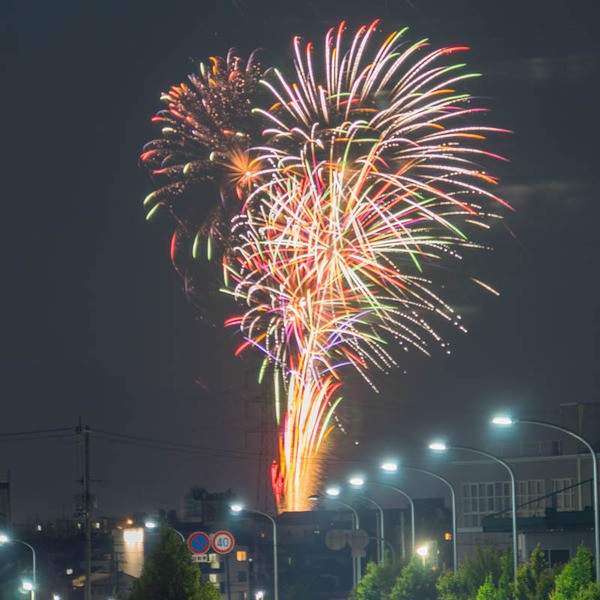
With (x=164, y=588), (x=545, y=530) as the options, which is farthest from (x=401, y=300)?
(x=164, y=588)

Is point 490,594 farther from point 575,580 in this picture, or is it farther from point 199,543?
point 199,543

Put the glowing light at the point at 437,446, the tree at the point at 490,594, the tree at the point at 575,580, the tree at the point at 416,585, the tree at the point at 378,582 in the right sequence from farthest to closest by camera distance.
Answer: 1. the tree at the point at 378,582
2. the tree at the point at 416,585
3. the tree at the point at 490,594
4. the glowing light at the point at 437,446
5. the tree at the point at 575,580

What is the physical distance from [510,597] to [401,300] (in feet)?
55.6

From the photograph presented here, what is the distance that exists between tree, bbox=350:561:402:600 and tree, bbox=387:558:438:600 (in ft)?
16.4

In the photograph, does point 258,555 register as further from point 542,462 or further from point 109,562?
point 542,462

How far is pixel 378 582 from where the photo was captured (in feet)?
244

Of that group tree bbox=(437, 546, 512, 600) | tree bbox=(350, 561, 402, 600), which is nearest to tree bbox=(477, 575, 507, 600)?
tree bbox=(437, 546, 512, 600)

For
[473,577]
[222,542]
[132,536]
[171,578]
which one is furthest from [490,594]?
A: [132,536]

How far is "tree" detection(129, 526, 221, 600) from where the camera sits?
136 ft

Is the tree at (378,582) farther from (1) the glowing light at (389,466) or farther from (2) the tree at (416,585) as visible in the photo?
(1) the glowing light at (389,466)

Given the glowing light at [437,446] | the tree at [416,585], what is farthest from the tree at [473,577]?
the glowing light at [437,446]

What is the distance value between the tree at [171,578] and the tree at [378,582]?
109 feet

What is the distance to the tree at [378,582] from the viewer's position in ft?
243

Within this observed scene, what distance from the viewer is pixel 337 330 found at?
2657 inches
